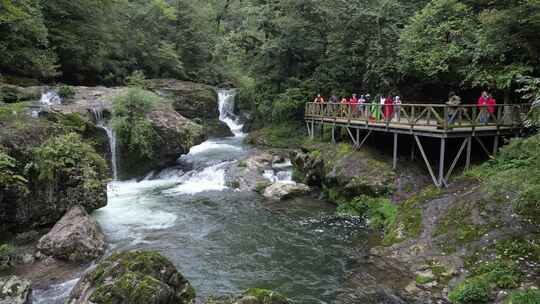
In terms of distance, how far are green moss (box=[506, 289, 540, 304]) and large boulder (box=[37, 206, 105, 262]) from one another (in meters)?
10.8

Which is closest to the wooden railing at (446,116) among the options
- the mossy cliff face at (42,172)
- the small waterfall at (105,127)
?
the mossy cliff face at (42,172)

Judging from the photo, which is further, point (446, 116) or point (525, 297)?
point (446, 116)

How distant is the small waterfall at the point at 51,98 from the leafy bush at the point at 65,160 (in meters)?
7.29

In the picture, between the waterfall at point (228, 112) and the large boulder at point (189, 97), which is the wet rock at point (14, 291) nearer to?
the large boulder at point (189, 97)

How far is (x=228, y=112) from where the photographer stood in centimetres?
3828

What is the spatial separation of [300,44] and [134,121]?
1370 centimetres

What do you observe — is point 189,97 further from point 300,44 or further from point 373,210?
point 373,210

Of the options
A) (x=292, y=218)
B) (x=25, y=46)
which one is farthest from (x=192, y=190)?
(x=25, y=46)

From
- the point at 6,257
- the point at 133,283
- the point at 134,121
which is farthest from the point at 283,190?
the point at 133,283

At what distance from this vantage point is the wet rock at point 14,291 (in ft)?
28.5

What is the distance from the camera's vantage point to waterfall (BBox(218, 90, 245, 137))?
3744 cm

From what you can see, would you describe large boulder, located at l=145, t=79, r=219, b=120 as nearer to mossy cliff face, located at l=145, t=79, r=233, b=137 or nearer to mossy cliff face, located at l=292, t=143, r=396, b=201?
mossy cliff face, located at l=145, t=79, r=233, b=137

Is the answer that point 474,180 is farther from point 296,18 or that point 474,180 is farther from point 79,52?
point 79,52

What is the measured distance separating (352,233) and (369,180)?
3249mm
